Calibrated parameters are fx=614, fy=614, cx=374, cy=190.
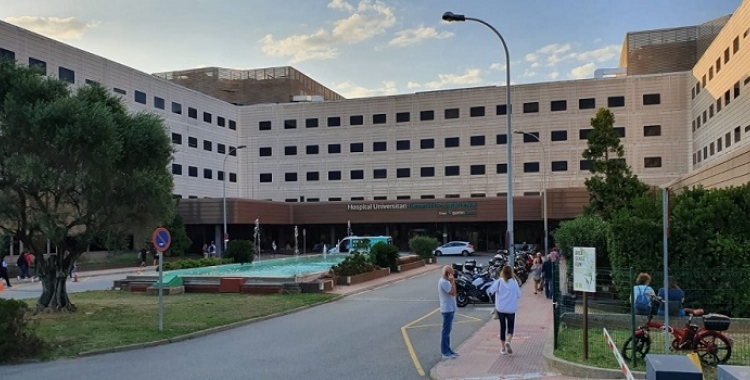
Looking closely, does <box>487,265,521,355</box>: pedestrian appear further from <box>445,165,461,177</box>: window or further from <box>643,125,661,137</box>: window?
<box>643,125,661,137</box>: window

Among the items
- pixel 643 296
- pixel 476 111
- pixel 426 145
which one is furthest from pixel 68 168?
pixel 476 111

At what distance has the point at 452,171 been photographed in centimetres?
7000

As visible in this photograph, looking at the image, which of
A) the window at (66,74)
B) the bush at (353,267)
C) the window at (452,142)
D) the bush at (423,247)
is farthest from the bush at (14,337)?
the window at (452,142)

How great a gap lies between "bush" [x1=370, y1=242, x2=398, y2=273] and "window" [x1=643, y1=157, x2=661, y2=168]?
4106 centimetres

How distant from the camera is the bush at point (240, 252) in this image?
37.2 metres

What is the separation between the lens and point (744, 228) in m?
15.0

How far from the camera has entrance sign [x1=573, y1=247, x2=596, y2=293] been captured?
974 cm

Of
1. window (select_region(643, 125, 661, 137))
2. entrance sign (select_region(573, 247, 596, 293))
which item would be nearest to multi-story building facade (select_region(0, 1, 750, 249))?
window (select_region(643, 125, 661, 137))

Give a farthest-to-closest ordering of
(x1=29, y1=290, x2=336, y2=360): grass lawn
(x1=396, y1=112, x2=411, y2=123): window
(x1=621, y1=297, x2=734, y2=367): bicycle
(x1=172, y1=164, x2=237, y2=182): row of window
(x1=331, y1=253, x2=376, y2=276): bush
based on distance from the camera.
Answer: (x1=396, y1=112, x2=411, y2=123): window
(x1=172, y1=164, x2=237, y2=182): row of window
(x1=331, y1=253, x2=376, y2=276): bush
(x1=29, y1=290, x2=336, y2=360): grass lawn
(x1=621, y1=297, x2=734, y2=367): bicycle

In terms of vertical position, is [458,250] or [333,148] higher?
[333,148]

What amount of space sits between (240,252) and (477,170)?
37642 millimetres

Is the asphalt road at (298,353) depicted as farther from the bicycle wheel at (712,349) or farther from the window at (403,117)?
the window at (403,117)

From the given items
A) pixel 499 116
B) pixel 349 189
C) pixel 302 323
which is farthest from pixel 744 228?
pixel 349 189

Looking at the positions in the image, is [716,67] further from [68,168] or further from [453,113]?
[68,168]
